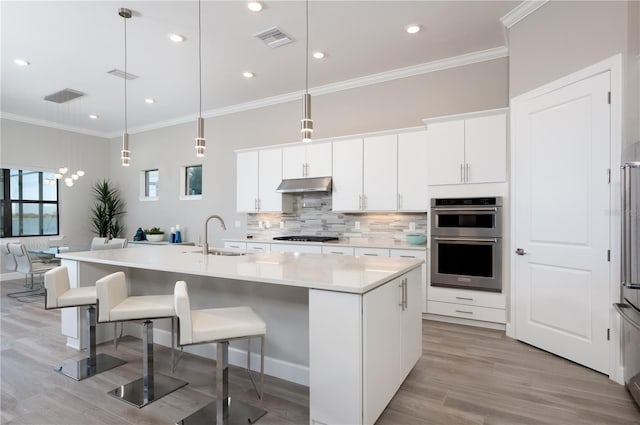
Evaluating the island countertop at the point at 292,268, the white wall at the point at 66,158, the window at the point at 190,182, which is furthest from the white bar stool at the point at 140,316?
the white wall at the point at 66,158

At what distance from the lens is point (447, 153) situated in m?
4.05

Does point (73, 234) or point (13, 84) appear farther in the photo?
point (73, 234)

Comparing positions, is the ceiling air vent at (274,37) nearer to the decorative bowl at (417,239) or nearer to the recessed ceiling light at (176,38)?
the recessed ceiling light at (176,38)

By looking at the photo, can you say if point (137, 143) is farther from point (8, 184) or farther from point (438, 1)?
point (438, 1)

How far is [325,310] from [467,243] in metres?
2.61

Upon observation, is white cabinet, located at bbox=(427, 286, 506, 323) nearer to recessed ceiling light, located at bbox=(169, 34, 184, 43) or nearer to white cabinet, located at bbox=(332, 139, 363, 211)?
white cabinet, located at bbox=(332, 139, 363, 211)

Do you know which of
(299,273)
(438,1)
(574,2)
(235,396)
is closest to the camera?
(299,273)

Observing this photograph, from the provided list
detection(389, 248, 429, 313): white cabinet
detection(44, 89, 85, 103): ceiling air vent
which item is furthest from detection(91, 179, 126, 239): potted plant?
detection(389, 248, 429, 313): white cabinet

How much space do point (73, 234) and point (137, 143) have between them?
2.44 meters

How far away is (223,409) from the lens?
6.73 ft

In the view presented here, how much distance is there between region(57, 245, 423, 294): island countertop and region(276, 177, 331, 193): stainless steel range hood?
2041 mm

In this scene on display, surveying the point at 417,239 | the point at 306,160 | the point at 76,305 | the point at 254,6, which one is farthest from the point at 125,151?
the point at 417,239

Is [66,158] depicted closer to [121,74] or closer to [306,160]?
[121,74]

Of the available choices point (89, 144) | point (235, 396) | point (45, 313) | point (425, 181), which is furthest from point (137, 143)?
point (235, 396)
